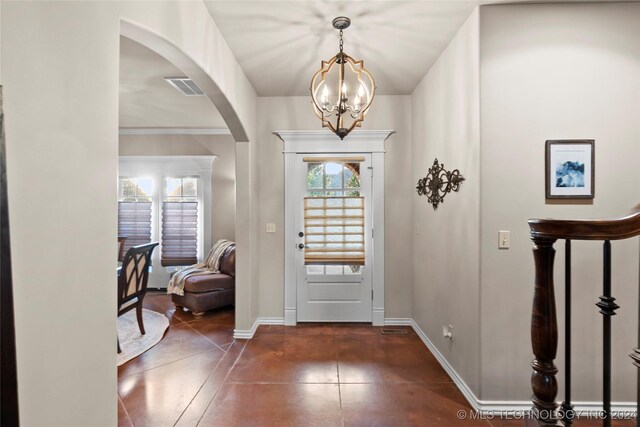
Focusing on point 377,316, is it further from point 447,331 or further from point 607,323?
point 607,323

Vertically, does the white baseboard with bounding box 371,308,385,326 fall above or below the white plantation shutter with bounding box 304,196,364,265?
below

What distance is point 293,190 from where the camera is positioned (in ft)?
12.5

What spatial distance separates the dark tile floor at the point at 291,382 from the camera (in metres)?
2.10

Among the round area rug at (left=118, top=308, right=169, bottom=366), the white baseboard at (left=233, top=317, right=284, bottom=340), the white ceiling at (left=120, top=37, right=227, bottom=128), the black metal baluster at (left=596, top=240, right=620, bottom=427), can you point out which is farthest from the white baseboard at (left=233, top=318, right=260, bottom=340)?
the black metal baluster at (left=596, top=240, right=620, bottom=427)

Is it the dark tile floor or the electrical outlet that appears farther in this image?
the electrical outlet

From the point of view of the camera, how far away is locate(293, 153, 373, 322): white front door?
3775mm

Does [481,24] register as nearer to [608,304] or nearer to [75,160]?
[608,304]

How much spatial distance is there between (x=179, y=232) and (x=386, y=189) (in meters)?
3.61

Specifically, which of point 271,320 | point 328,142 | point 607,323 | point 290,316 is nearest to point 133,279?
point 271,320

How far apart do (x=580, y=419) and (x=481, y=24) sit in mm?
2743

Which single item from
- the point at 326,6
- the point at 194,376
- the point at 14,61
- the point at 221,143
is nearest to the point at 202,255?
the point at 221,143

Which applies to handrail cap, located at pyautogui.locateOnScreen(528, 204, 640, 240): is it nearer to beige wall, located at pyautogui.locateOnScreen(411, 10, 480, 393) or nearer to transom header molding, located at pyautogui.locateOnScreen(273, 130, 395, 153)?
beige wall, located at pyautogui.locateOnScreen(411, 10, 480, 393)

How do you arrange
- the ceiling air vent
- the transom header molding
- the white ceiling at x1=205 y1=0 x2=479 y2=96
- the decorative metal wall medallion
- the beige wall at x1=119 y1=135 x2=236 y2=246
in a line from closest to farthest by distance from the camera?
the white ceiling at x1=205 y1=0 x2=479 y2=96 < the decorative metal wall medallion < the ceiling air vent < the transom header molding < the beige wall at x1=119 y1=135 x2=236 y2=246

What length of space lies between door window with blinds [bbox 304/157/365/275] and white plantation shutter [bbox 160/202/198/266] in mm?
2506
